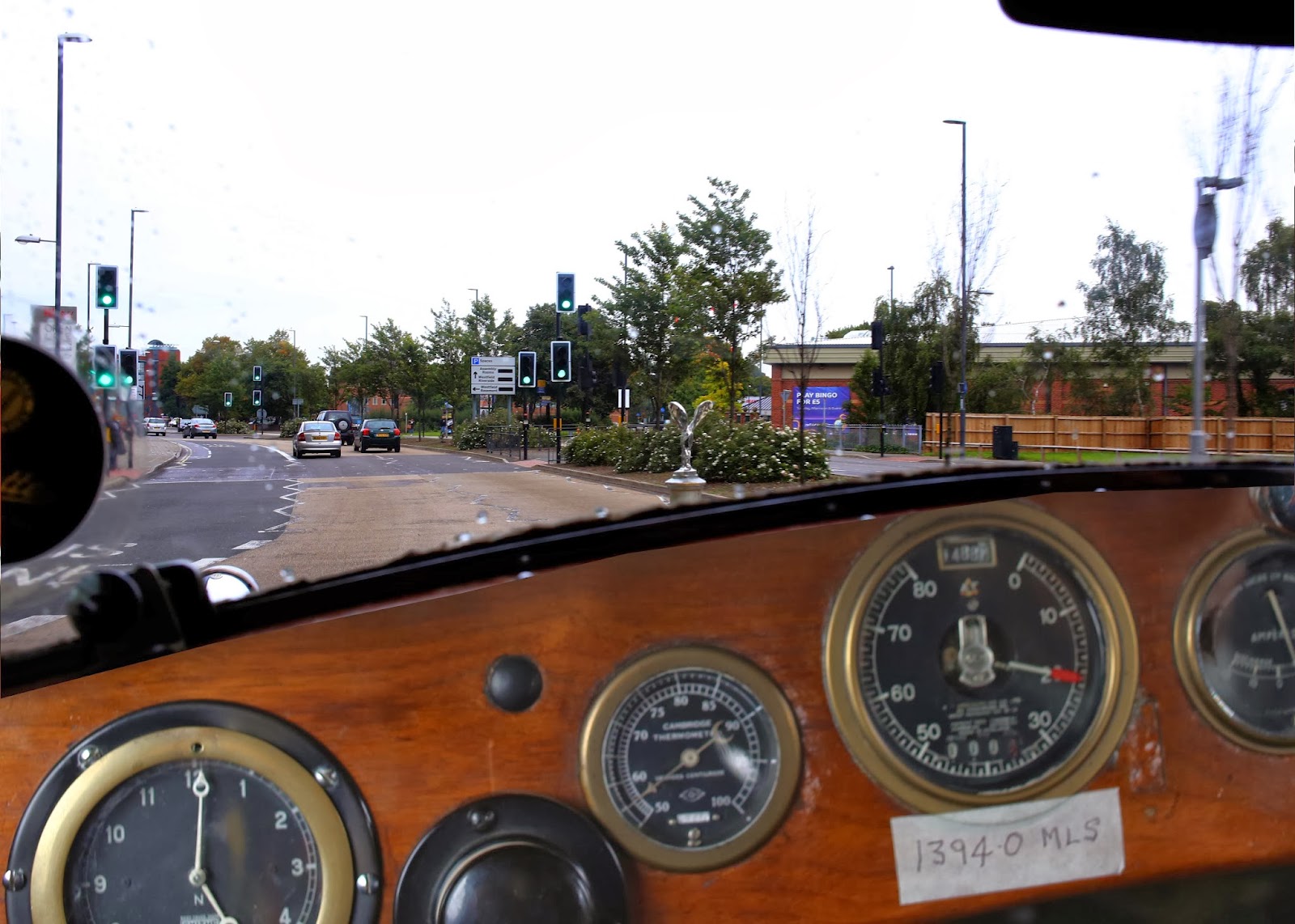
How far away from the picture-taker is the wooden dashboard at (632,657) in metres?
Result: 1.54

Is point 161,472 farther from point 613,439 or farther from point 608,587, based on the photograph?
point 613,439

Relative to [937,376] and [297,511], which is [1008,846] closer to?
[937,376]

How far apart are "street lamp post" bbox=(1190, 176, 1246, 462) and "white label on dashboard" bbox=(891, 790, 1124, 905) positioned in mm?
737

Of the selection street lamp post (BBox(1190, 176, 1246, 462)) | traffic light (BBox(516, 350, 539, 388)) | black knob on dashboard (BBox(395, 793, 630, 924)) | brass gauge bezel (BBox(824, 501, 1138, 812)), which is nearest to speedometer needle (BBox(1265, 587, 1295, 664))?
brass gauge bezel (BBox(824, 501, 1138, 812))

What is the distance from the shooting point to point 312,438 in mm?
2160

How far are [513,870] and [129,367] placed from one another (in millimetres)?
933

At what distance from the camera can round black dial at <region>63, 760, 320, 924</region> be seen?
1.52m

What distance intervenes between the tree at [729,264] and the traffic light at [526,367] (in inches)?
13.6

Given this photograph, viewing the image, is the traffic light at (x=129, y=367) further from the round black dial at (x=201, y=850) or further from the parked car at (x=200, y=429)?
the round black dial at (x=201, y=850)

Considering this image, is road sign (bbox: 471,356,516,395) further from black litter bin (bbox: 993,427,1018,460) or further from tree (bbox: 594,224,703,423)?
black litter bin (bbox: 993,427,1018,460)

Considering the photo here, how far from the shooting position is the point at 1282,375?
170 cm

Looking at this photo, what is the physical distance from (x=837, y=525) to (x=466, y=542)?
0.63 metres

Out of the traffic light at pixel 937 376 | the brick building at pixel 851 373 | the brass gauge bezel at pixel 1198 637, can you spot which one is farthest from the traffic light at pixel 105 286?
the brass gauge bezel at pixel 1198 637

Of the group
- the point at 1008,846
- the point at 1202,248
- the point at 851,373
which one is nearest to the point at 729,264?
the point at 851,373
